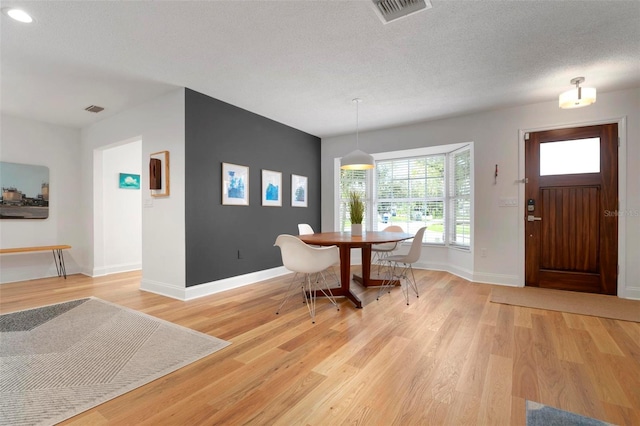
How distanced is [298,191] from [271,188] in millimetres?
756

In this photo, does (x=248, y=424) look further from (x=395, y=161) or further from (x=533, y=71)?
(x=395, y=161)

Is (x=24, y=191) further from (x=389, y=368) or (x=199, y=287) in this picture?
(x=389, y=368)

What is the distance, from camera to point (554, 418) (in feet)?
5.01

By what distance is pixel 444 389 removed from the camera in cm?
178

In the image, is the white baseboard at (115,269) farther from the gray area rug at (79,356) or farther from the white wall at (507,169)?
the white wall at (507,169)

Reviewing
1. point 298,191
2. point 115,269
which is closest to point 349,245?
point 298,191

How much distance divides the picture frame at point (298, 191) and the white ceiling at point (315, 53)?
1568 mm

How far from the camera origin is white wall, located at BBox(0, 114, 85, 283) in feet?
15.6

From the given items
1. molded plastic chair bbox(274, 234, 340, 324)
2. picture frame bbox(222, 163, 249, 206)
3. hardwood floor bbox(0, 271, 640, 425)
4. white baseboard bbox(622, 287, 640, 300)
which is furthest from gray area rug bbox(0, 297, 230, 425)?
white baseboard bbox(622, 287, 640, 300)

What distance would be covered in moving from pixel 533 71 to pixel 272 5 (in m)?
2.87

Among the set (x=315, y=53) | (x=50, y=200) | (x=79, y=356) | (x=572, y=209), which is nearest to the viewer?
(x=79, y=356)

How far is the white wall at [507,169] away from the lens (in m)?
3.67

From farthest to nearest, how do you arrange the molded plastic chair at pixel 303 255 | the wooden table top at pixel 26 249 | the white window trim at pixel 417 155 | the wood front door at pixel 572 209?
the white window trim at pixel 417 155 < the wooden table top at pixel 26 249 < the wood front door at pixel 572 209 < the molded plastic chair at pixel 303 255

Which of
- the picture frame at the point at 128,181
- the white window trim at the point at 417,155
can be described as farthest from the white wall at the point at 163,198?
the white window trim at the point at 417,155
